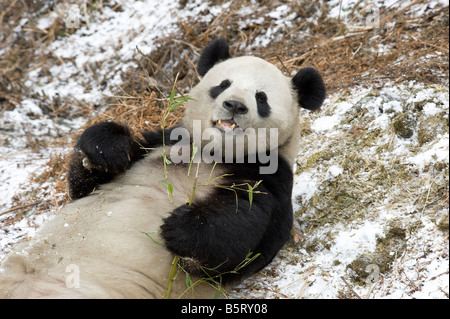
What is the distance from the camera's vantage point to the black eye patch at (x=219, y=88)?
141 inches

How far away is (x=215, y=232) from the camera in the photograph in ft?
9.30

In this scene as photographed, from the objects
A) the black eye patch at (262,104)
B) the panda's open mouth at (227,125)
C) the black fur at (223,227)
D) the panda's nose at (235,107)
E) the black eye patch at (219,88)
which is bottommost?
the black fur at (223,227)

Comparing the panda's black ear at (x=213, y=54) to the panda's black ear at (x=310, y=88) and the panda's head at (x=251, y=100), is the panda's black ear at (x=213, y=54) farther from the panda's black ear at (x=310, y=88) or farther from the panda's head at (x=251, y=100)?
the panda's black ear at (x=310, y=88)

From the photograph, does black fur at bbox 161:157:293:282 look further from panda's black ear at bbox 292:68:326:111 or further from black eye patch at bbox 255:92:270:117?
panda's black ear at bbox 292:68:326:111

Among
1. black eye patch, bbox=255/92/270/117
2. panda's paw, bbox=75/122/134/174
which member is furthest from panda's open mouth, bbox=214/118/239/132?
panda's paw, bbox=75/122/134/174

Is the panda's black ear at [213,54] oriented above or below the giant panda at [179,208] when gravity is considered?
above

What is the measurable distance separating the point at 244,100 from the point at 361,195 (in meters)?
1.37

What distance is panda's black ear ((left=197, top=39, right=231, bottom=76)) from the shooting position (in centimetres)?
400

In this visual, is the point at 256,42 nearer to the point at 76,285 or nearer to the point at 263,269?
the point at 263,269

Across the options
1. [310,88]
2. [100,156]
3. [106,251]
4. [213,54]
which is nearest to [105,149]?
[100,156]

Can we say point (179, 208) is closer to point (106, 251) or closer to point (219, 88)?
point (106, 251)

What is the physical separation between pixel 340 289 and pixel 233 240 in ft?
3.16

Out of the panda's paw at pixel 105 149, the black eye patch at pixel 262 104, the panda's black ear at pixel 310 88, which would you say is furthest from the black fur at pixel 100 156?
the panda's black ear at pixel 310 88

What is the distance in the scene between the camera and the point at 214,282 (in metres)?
3.14
